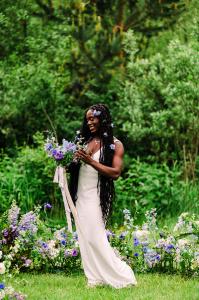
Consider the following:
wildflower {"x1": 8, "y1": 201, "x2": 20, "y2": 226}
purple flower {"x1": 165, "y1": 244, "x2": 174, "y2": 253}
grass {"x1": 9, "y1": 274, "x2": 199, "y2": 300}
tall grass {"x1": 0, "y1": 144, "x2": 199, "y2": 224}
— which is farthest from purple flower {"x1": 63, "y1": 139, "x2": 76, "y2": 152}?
tall grass {"x1": 0, "y1": 144, "x2": 199, "y2": 224}

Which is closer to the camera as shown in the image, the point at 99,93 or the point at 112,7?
the point at 99,93

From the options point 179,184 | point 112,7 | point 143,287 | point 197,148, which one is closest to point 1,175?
point 179,184

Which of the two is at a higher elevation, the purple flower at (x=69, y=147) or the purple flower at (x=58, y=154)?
the purple flower at (x=69, y=147)

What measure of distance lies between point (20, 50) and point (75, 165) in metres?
8.20

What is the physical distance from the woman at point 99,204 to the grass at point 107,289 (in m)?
0.13

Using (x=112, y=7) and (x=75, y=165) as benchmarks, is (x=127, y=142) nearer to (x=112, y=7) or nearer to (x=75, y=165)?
(x=112, y=7)

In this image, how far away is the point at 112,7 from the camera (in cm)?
1536

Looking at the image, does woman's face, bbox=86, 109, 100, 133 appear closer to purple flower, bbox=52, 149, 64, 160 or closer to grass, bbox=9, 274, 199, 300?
purple flower, bbox=52, 149, 64, 160

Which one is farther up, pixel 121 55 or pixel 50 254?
pixel 121 55

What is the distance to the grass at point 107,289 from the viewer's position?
6184 mm

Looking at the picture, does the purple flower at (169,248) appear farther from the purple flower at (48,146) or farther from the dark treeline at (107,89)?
the dark treeline at (107,89)

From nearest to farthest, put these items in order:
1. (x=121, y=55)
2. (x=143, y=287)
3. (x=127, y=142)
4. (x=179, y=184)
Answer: (x=143, y=287) → (x=179, y=184) → (x=127, y=142) → (x=121, y=55)

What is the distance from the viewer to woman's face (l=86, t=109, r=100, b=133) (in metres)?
6.57

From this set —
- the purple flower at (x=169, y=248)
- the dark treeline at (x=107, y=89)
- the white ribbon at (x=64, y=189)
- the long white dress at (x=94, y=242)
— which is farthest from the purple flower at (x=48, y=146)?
the dark treeline at (x=107, y=89)
